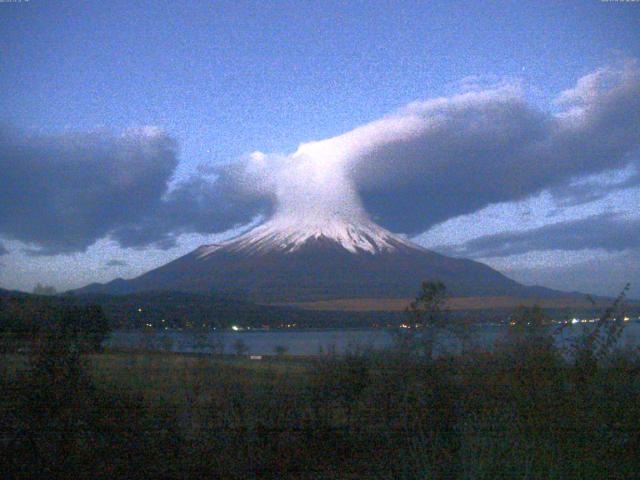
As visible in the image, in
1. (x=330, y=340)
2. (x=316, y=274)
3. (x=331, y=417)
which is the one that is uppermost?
(x=316, y=274)

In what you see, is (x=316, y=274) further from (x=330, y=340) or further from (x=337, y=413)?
(x=337, y=413)

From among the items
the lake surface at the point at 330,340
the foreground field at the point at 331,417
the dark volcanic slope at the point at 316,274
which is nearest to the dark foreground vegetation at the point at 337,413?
the foreground field at the point at 331,417

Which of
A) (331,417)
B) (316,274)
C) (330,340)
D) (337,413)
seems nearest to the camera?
(331,417)

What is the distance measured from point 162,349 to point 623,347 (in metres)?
6.88

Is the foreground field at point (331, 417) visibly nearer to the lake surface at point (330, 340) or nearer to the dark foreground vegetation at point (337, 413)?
the dark foreground vegetation at point (337, 413)

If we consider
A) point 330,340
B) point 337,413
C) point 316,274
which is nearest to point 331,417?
point 337,413

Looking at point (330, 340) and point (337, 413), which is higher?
point (330, 340)

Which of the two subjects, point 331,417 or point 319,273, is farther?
point 319,273

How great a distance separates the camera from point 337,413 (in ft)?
34.3

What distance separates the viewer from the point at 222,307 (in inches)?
543

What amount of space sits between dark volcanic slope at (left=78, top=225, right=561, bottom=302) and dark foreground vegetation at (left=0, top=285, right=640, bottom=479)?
5.73 m

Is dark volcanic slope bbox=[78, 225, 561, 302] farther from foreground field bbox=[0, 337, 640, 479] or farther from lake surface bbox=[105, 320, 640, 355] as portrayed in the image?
foreground field bbox=[0, 337, 640, 479]

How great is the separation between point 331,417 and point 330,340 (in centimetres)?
199

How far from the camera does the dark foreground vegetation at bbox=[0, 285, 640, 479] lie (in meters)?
7.86
